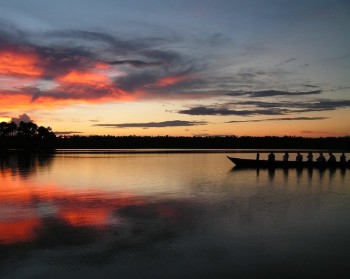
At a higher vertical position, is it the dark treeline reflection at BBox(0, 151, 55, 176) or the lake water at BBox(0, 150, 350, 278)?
the dark treeline reflection at BBox(0, 151, 55, 176)

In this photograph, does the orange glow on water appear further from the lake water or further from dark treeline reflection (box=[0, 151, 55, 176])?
dark treeline reflection (box=[0, 151, 55, 176])

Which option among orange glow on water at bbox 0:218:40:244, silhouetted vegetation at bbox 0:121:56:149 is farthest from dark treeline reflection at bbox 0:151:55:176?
silhouetted vegetation at bbox 0:121:56:149

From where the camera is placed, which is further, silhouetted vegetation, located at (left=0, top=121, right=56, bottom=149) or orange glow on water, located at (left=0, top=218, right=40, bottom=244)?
silhouetted vegetation, located at (left=0, top=121, right=56, bottom=149)

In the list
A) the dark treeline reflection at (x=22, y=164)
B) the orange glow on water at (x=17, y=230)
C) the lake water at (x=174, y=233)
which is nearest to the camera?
the lake water at (x=174, y=233)

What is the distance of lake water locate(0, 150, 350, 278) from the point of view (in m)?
9.50

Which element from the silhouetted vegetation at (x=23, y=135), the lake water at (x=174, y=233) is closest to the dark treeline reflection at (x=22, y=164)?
the lake water at (x=174, y=233)

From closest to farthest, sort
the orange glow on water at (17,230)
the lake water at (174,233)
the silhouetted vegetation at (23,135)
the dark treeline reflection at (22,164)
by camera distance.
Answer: the lake water at (174,233), the orange glow on water at (17,230), the dark treeline reflection at (22,164), the silhouetted vegetation at (23,135)

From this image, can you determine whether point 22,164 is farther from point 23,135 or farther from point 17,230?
point 23,135

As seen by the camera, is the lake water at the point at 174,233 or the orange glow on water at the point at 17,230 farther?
the orange glow on water at the point at 17,230

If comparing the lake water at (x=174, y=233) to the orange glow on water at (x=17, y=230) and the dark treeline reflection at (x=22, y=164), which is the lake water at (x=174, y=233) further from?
the dark treeline reflection at (x=22, y=164)

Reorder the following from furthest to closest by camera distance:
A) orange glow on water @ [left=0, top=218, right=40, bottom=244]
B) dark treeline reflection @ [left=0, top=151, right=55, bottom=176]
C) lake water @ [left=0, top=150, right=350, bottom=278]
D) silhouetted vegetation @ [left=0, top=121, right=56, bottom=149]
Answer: silhouetted vegetation @ [left=0, top=121, right=56, bottom=149]
dark treeline reflection @ [left=0, top=151, right=55, bottom=176]
orange glow on water @ [left=0, top=218, right=40, bottom=244]
lake water @ [left=0, top=150, right=350, bottom=278]

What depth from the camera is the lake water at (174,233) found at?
9500 millimetres

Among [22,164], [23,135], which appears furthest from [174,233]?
[23,135]

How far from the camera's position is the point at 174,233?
13.0 m
